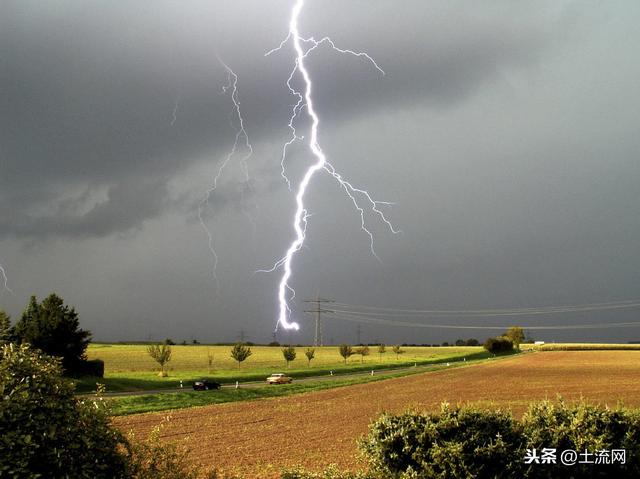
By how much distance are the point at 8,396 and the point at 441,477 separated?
6.27 meters

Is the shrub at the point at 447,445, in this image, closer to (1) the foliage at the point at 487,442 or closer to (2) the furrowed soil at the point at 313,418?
(1) the foliage at the point at 487,442

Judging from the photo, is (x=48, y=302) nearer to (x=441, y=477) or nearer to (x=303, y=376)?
(x=303, y=376)

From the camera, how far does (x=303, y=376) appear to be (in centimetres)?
6481

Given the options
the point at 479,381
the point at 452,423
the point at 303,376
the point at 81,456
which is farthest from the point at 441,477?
the point at 303,376

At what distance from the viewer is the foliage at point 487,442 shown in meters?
9.10

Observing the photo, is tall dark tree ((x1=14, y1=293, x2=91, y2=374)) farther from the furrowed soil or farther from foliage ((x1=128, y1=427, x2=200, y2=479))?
foliage ((x1=128, y1=427, x2=200, y2=479))

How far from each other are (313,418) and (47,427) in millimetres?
21907

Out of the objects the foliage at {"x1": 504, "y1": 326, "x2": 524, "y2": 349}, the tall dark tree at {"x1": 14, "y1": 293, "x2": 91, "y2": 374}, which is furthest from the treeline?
the foliage at {"x1": 504, "y1": 326, "x2": 524, "y2": 349}

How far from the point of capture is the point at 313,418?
2734 centimetres

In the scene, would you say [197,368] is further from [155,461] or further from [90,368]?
[155,461]

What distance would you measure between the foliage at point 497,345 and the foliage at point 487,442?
11751 centimetres

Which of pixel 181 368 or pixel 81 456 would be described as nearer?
pixel 81 456

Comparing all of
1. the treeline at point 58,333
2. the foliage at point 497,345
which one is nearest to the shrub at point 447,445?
the treeline at point 58,333

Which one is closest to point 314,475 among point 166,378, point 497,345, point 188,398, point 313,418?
point 313,418
